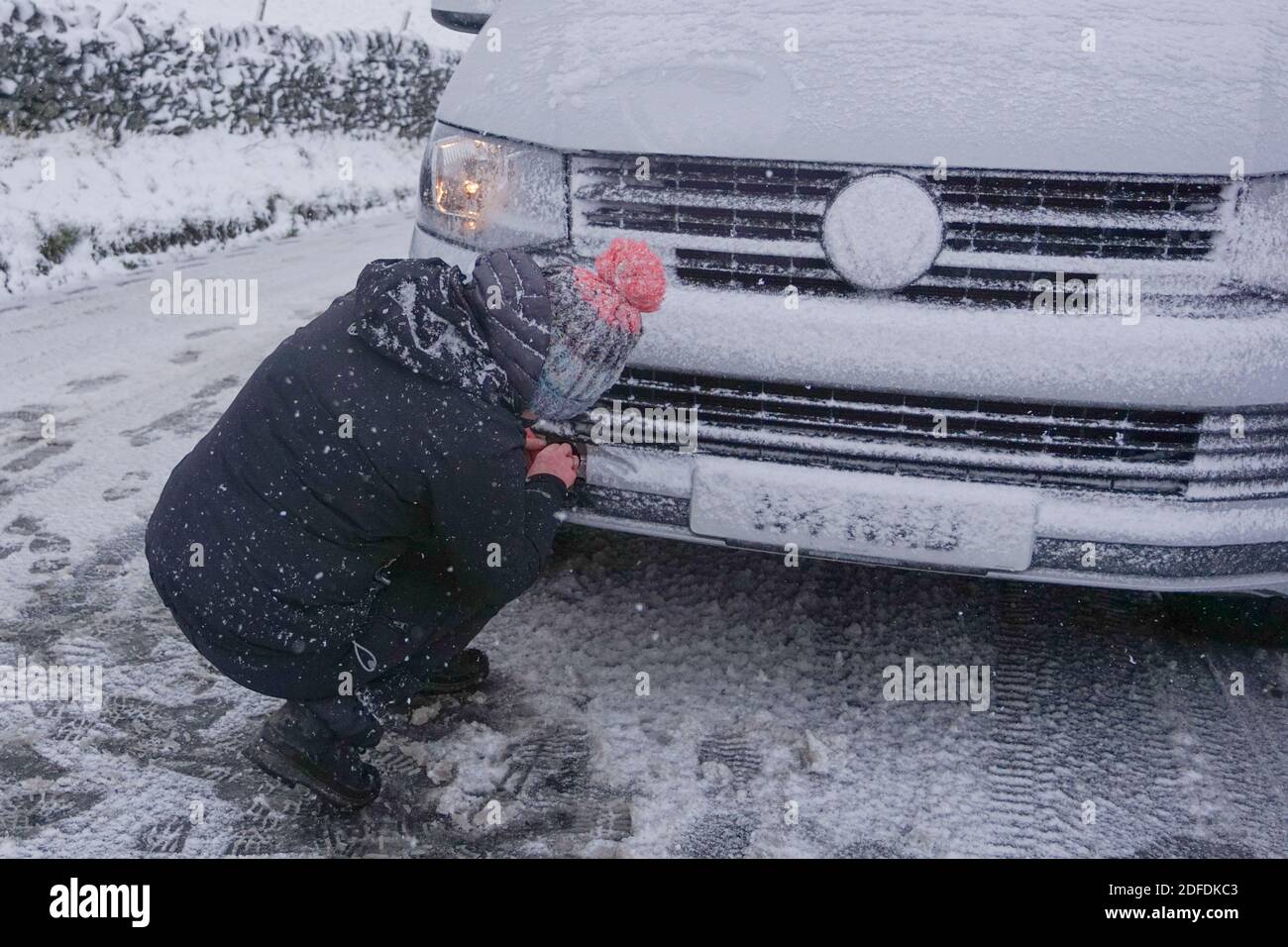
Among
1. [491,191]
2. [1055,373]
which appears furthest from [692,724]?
[491,191]

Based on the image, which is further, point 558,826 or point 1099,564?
point 1099,564

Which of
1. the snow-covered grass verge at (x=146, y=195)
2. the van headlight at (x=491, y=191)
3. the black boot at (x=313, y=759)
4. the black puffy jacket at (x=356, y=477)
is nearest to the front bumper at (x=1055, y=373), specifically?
the van headlight at (x=491, y=191)

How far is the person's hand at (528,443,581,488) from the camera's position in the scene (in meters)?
2.18

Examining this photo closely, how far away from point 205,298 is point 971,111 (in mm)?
5292

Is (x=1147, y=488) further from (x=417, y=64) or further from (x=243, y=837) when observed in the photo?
(x=417, y=64)

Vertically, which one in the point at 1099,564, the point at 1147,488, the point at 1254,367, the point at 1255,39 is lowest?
the point at 1099,564

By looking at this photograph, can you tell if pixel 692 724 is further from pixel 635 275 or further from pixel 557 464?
pixel 635 275

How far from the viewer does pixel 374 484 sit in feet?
6.21

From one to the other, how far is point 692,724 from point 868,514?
64cm

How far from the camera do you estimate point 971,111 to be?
2275mm

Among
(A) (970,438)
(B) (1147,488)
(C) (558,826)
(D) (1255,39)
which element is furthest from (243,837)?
(D) (1255,39)

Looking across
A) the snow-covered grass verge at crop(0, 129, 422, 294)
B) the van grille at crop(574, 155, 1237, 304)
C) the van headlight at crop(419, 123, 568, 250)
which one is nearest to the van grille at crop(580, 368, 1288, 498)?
the van grille at crop(574, 155, 1237, 304)

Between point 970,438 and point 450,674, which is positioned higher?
point 970,438

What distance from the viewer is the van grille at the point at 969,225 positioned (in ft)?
7.30
